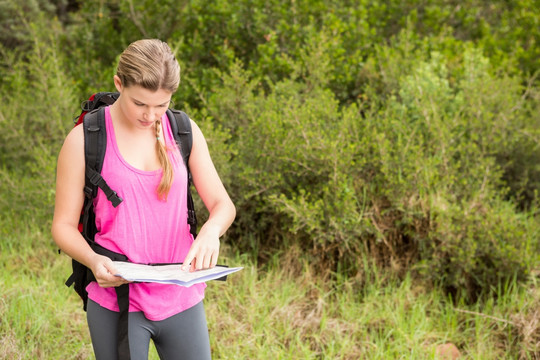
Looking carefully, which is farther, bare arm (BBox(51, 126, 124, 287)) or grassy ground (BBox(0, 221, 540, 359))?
grassy ground (BBox(0, 221, 540, 359))

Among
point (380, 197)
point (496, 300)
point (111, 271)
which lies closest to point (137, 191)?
point (111, 271)

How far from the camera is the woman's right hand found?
1.82m

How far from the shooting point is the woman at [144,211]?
192 cm

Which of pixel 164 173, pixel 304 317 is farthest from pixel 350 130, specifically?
pixel 164 173

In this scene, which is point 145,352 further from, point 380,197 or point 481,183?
point 481,183

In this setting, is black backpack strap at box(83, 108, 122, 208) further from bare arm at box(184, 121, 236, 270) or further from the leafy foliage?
the leafy foliage

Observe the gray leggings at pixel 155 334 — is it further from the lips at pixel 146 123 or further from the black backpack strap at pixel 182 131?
the lips at pixel 146 123

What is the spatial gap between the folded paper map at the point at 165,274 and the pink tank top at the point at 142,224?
0.09 metres

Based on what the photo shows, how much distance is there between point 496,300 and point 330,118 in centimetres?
175

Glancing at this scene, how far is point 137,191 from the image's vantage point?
6.53 ft

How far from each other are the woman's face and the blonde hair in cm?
2

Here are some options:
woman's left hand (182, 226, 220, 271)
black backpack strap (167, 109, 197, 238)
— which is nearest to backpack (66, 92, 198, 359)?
black backpack strap (167, 109, 197, 238)

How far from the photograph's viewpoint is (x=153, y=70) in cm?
191

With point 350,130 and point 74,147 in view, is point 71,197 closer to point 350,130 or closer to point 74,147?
point 74,147
